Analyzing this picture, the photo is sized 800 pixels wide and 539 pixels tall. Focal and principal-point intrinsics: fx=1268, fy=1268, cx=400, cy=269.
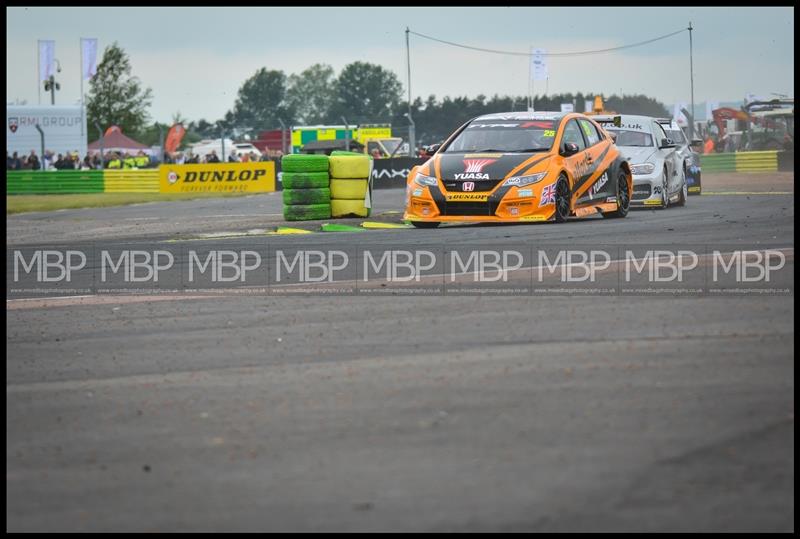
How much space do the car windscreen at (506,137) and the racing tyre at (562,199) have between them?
517mm

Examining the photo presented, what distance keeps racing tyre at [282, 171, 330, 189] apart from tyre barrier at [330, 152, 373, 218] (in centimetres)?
19

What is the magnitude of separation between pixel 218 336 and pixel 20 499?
3503 millimetres

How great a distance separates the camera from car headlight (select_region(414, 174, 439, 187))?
1602 centimetres

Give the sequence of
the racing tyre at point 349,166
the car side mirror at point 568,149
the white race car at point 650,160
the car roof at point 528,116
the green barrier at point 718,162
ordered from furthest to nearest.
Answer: the green barrier at point 718,162
the white race car at point 650,160
the racing tyre at point 349,166
the car roof at point 528,116
the car side mirror at point 568,149

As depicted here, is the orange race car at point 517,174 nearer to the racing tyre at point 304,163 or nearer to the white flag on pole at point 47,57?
the racing tyre at point 304,163

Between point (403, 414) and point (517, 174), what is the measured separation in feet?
34.4

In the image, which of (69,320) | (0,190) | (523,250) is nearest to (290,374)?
(69,320)

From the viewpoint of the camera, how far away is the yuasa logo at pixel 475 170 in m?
15.8

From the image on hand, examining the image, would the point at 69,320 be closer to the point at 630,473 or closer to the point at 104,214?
the point at 630,473

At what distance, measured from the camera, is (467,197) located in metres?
15.8

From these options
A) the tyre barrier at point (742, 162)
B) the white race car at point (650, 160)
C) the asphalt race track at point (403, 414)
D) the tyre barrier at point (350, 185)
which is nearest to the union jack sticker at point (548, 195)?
the tyre barrier at point (350, 185)

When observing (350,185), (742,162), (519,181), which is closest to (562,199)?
(519,181)

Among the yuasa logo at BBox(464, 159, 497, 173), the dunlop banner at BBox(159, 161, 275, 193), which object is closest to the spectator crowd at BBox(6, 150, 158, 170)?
the dunlop banner at BBox(159, 161, 275, 193)

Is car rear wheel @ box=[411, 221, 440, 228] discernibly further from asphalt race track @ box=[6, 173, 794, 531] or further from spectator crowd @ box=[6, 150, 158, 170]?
spectator crowd @ box=[6, 150, 158, 170]
